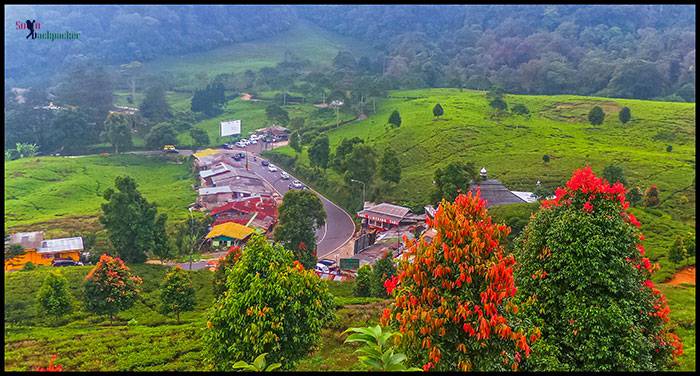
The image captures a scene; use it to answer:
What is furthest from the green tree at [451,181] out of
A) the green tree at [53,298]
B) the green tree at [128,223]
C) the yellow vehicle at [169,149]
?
the yellow vehicle at [169,149]

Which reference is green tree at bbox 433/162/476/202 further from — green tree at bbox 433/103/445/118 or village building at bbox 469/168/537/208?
green tree at bbox 433/103/445/118

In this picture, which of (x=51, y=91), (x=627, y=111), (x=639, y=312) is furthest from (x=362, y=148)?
(x=51, y=91)

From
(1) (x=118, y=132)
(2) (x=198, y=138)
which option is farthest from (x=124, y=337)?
(2) (x=198, y=138)

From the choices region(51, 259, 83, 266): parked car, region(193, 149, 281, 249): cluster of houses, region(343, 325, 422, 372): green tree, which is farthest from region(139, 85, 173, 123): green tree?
region(343, 325, 422, 372): green tree

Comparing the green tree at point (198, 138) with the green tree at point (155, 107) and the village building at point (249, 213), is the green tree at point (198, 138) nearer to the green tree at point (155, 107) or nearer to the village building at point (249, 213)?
the green tree at point (155, 107)

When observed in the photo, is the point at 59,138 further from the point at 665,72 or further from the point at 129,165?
the point at 665,72

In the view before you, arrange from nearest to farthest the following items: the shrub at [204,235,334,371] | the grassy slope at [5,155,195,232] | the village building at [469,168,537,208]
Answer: the shrub at [204,235,334,371], the village building at [469,168,537,208], the grassy slope at [5,155,195,232]

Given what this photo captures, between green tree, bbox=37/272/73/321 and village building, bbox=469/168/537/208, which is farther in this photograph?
village building, bbox=469/168/537/208

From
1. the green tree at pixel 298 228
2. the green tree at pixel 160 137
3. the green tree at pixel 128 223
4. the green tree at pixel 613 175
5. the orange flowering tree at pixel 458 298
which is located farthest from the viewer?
the green tree at pixel 160 137
